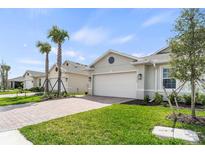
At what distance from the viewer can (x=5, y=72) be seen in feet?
121

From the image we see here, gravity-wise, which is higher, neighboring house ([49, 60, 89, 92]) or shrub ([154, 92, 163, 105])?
neighboring house ([49, 60, 89, 92])

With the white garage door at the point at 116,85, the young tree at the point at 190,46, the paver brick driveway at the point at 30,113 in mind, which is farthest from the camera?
the white garage door at the point at 116,85

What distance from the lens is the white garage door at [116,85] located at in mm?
14727

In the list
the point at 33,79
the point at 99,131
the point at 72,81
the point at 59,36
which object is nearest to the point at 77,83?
the point at 72,81

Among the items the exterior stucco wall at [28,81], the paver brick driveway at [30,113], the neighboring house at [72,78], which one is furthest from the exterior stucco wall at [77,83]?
the exterior stucco wall at [28,81]

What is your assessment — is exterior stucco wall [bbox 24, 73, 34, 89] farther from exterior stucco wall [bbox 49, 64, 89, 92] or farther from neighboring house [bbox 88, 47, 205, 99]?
neighboring house [bbox 88, 47, 205, 99]

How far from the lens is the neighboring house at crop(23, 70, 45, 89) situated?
31206 millimetres

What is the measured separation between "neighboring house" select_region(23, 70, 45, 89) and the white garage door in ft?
55.3

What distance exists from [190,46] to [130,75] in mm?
8299

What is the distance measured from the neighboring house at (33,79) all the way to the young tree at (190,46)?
27.5 meters

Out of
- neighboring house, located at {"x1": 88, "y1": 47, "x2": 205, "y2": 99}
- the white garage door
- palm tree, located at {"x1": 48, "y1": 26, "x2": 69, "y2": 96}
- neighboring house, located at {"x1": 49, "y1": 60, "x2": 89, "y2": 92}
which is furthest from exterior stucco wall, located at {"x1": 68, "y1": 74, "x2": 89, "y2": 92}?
the white garage door

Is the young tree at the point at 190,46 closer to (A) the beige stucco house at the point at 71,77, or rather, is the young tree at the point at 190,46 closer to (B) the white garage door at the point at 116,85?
(B) the white garage door at the point at 116,85
